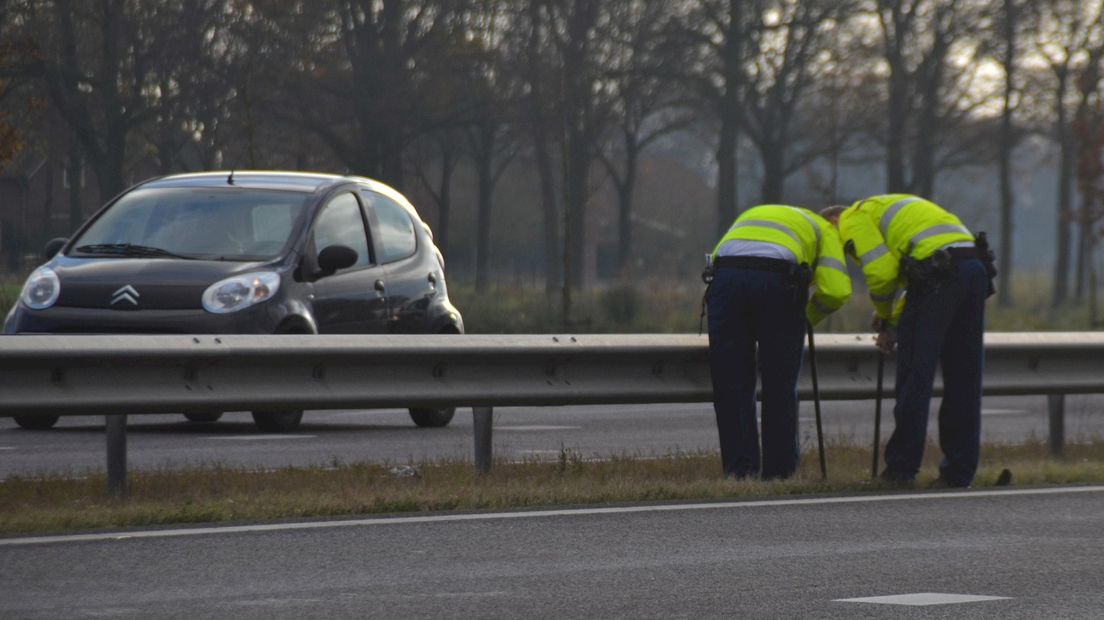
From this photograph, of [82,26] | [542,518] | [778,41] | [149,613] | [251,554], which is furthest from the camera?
[778,41]

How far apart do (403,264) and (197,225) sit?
4.73ft

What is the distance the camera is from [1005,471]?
33.8 feet

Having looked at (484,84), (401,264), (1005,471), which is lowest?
(1005,471)

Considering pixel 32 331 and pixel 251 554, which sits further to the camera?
pixel 32 331

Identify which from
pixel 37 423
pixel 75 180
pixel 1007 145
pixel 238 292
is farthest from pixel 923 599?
pixel 1007 145

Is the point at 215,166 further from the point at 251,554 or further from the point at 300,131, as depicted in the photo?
the point at 251,554

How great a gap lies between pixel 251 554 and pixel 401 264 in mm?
6270

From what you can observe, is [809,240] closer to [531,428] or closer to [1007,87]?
[531,428]

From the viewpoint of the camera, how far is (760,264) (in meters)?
9.80

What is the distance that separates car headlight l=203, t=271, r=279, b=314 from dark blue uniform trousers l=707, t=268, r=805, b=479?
123 inches

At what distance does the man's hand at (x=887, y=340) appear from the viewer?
402 inches

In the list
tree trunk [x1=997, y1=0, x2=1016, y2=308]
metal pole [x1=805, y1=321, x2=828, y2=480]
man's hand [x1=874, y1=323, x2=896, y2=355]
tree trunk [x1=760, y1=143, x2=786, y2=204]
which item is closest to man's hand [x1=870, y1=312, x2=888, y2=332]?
man's hand [x1=874, y1=323, x2=896, y2=355]

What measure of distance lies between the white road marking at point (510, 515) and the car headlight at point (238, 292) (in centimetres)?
379

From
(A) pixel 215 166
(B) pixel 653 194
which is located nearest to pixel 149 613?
(A) pixel 215 166
